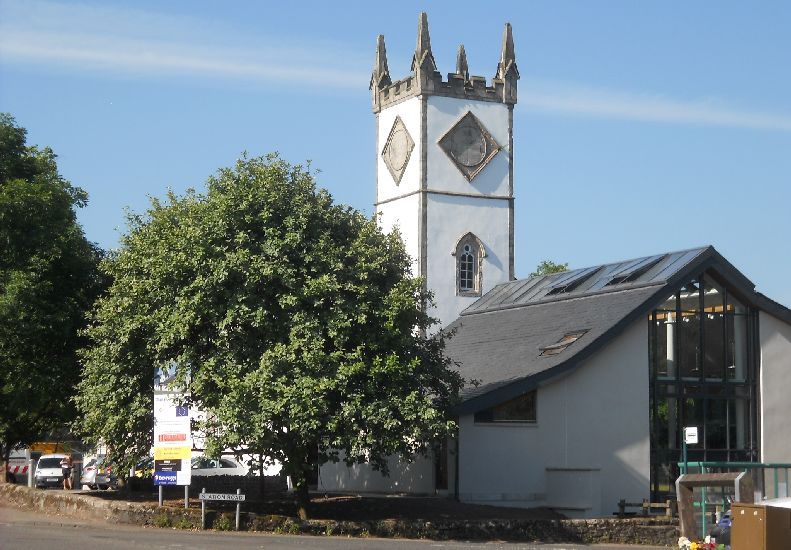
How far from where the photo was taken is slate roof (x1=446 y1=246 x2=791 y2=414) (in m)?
35.1

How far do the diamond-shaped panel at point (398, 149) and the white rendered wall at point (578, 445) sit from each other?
2334cm

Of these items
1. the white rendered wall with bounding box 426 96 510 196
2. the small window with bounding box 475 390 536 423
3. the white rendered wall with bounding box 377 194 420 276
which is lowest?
the small window with bounding box 475 390 536 423

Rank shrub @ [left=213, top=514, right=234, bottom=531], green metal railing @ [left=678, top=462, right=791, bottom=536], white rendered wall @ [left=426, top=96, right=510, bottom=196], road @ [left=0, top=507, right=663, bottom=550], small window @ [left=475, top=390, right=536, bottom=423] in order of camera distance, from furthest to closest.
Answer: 1. white rendered wall @ [left=426, top=96, right=510, bottom=196]
2. small window @ [left=475, top=390, right=536, bottom=423]
3. green metal railing @ [left=678, top=462, right=791, bottom=536]
4. shrub @ [left=213, top=514, right=234, bottom=531]
5. road @ [left=0, top=507, right=663, bottom=550]

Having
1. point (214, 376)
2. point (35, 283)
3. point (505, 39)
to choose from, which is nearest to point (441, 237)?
point (505, 39)

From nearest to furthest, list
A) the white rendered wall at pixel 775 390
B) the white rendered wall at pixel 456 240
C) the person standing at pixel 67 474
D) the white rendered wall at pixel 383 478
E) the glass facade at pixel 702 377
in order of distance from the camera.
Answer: the white rendered wall at pixel 383 478, the glass facade at pixel 702 377, the white rendered wall at pixel 775 390, the person standing at pixel 67 474, the white rendered wall at pixel 456 240

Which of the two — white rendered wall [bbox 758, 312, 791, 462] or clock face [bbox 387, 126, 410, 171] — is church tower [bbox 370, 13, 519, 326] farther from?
white rendered wall [bbox 758, 312, 791, 462]

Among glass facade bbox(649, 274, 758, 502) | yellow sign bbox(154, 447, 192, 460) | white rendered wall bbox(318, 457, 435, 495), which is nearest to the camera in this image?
yellow sign bbox(154, 447, 192, 460)

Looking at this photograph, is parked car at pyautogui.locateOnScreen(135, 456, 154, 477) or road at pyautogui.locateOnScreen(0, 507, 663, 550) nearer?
road at pyautogui.locateOnScreen(0, 507, 663, 550)

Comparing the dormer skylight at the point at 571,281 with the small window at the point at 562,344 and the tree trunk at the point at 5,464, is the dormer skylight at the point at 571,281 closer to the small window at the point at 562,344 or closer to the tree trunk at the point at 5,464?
the small window at the point at 562,344

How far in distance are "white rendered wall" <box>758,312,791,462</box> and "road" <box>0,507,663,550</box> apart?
32.8 feet

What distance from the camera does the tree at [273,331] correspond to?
28266 millimetres

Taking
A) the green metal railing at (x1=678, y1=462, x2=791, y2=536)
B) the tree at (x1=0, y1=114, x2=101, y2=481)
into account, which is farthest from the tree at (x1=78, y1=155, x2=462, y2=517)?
the green metal railing at (x1=678, y1=462, x2=791, y2=536)

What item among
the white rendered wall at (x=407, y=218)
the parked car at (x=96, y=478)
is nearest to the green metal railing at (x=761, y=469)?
the parked car at (x=96, y=478)

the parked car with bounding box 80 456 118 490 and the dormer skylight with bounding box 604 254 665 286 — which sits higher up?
the dormer skylight with bounding box 604 254 665 286
